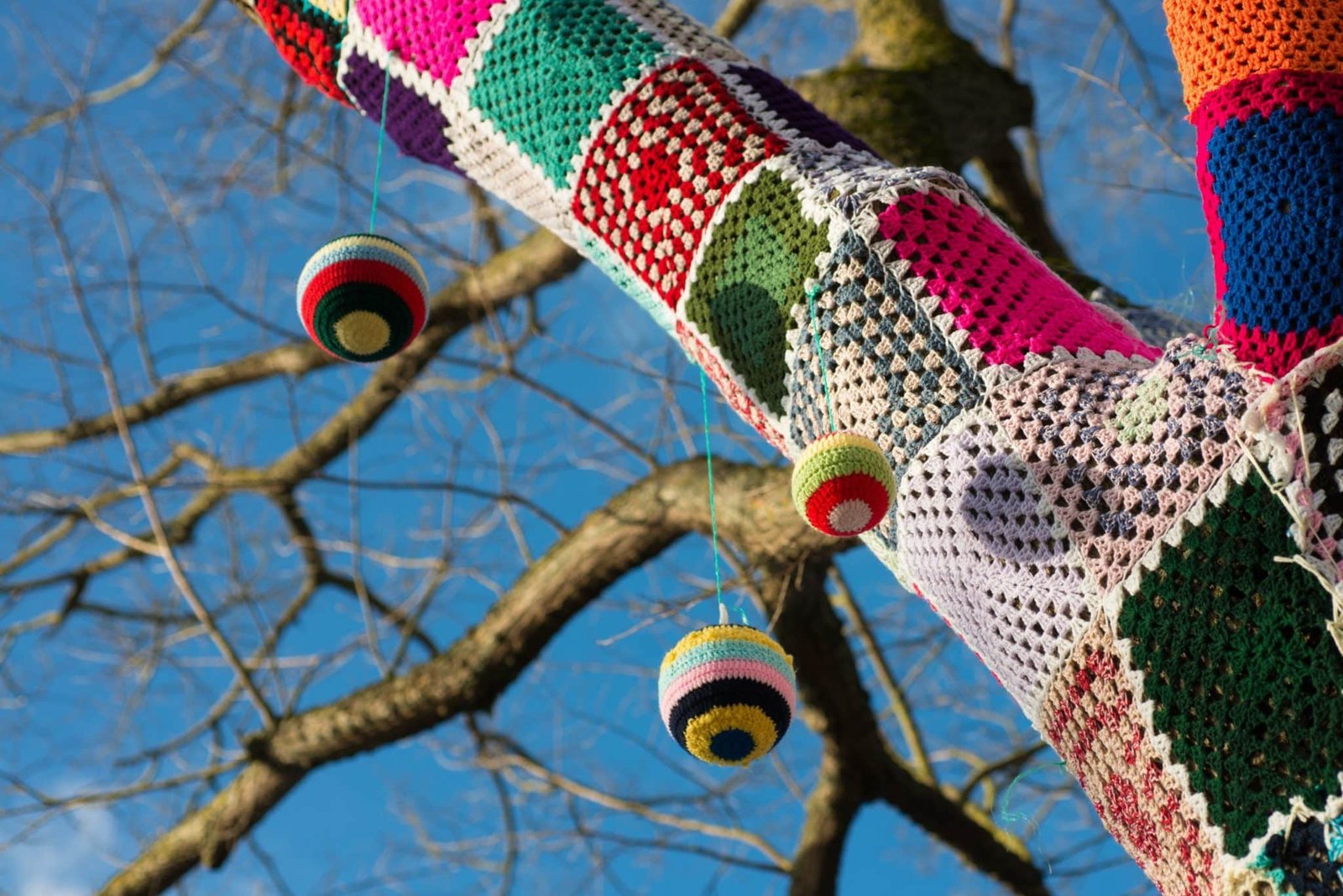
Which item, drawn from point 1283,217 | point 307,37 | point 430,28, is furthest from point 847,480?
point 307,37

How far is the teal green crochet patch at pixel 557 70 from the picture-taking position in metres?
1.60

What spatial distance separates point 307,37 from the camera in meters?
1.85

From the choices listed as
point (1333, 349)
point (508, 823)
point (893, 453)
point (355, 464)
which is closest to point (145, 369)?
point (355, 464)

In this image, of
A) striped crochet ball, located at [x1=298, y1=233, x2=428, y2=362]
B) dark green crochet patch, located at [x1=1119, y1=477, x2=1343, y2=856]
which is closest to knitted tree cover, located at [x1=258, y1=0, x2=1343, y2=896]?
dark green crochet patch, located at [x1=1119, y1=477, x2=1343, y2=856]

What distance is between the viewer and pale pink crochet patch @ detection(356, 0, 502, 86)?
1679 mm

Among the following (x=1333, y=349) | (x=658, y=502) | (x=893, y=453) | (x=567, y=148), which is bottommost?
(x=1333, y=349)

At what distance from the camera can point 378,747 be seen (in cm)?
307

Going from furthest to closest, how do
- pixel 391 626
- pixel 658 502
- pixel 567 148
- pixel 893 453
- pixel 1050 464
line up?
pixel 391 626 → pixel 658 502 → pixel 567 148 → pixel 893 453 → pixel 1050 464

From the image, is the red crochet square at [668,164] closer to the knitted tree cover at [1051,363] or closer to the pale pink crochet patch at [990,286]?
the knitted tree cover at [1051,363]

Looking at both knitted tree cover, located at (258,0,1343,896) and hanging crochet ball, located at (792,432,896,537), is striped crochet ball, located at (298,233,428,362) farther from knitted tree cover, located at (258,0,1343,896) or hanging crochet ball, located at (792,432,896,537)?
hanging crochet ball, located at (792,432,896,537)

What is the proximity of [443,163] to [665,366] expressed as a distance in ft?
5.86

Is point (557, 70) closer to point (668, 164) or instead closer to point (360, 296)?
point (668, 164)

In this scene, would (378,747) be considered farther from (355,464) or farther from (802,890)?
(802,890)

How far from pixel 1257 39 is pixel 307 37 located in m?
1.11
